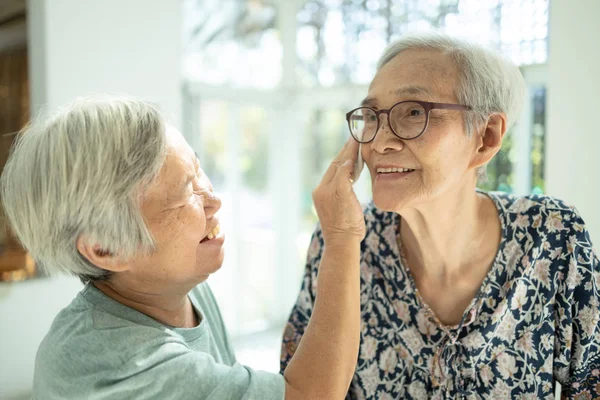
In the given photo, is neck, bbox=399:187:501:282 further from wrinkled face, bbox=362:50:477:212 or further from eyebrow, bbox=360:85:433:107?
eyebrow, bbox=360:85:433:107

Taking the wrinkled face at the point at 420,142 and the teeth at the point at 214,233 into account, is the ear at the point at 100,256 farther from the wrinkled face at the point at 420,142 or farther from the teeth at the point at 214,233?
the wrinkled face at the point at 420,142

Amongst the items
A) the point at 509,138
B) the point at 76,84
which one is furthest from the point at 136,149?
the point at 509,138

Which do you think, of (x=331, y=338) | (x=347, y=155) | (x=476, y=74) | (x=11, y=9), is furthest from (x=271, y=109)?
(x=331, y=338)

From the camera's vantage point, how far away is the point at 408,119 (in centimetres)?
155

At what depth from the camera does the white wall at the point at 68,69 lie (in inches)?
147

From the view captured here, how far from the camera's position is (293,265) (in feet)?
21.3

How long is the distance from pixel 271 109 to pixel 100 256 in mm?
5212

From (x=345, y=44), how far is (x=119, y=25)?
7.83 ft

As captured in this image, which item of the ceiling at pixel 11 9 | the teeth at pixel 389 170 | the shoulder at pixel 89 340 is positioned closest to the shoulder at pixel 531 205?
the teeth at pixel 389 170

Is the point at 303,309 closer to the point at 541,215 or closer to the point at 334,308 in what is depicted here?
the point at 334,308

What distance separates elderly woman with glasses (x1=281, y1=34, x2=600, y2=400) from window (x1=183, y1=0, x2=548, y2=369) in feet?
11.3

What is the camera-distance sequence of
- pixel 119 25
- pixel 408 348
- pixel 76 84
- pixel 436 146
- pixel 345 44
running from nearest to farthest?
pixel 436 146 < pixel 408 348 < pixel 76 84 < pixel 119 25 < pixel 345 44

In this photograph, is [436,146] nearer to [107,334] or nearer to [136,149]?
[136,149]

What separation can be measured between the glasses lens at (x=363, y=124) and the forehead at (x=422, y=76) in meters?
0.08
